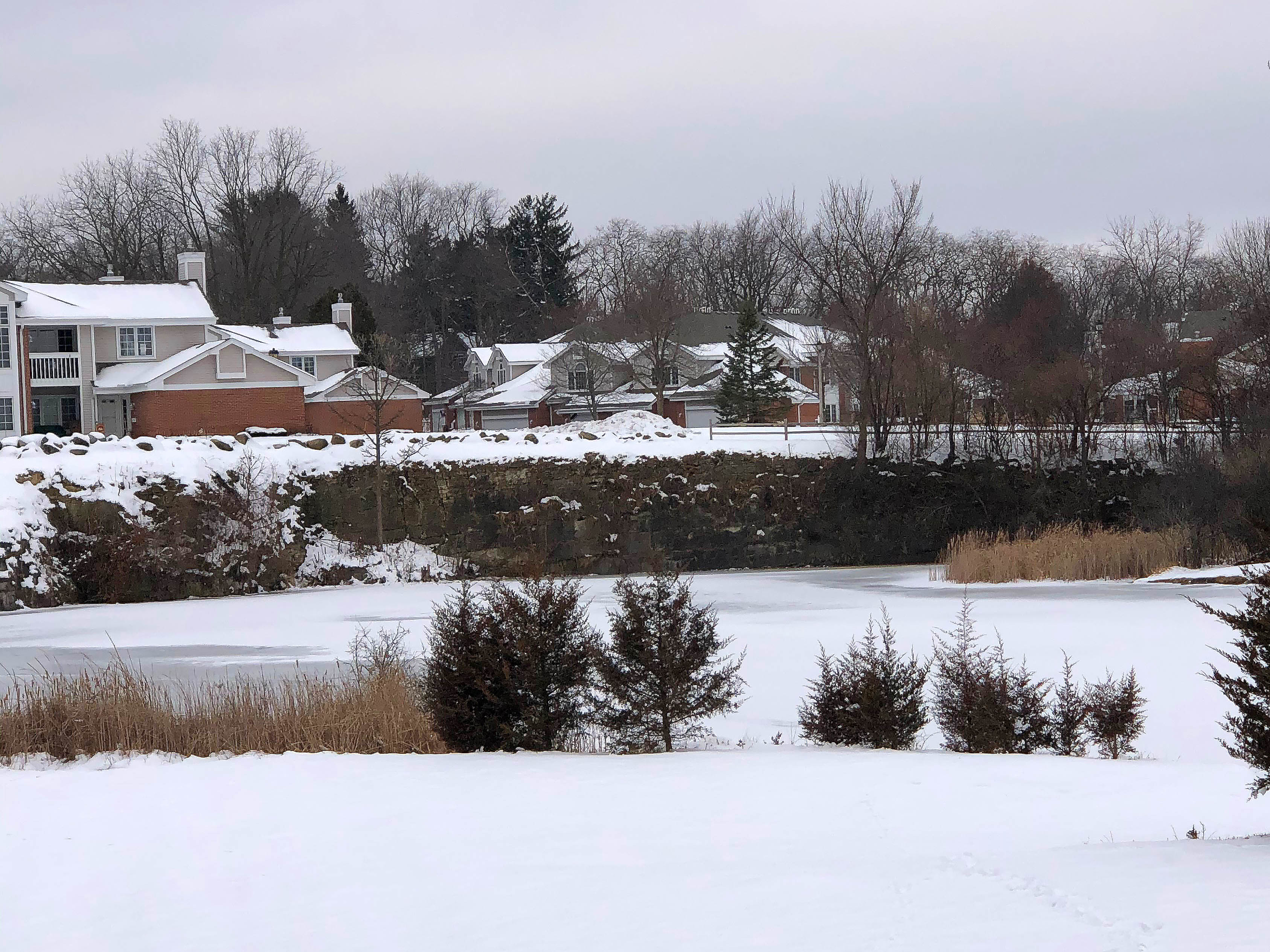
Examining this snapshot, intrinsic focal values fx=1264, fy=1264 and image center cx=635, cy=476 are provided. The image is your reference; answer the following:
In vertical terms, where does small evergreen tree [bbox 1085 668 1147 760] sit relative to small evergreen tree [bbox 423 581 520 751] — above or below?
below

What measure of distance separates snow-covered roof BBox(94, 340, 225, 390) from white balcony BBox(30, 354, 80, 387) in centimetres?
86

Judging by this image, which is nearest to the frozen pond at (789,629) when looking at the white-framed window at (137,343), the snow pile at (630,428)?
the snow pile at (630,428)

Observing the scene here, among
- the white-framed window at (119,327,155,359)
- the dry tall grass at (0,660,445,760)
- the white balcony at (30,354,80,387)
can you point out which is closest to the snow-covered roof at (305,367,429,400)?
the white-framed window at (119,327,155,359)

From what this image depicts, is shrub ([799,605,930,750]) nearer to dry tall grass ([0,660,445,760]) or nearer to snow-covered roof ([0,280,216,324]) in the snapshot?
dry tall grass ([0,660,445,760])

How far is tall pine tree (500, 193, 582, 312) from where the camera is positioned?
260 ft

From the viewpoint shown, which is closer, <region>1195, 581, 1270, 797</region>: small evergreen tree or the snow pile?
<region>1195, 581, 1270, 797</region>: small evergreen tree

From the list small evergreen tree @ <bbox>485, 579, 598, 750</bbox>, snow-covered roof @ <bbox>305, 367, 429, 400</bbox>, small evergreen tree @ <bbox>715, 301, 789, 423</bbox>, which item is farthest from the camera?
small evergreen tree @ <bbox>715, 301, 789, 423</bbox>

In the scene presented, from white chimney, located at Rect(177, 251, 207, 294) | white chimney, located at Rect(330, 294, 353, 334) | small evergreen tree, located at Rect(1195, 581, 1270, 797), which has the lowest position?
small evergreen tree, located at Rect(1195, 581, 1270, 797)

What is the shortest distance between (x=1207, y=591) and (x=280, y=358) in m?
38.6

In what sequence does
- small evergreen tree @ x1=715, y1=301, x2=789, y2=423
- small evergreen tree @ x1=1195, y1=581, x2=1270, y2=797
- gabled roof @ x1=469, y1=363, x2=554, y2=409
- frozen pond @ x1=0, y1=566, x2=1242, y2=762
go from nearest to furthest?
small evergreen tree @ x1=1195, y1=581, x2=1270, y2=797 < frozen pond @ x1=0, y1=566, x2=1242, y2=762 < small evergreen tree @ x1=715, y1=301, x2=789, y2=423 < gabled roof @ x1=469, y1=363, x2=554, y2=409

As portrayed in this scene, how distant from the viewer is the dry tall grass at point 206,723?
33.4 feet

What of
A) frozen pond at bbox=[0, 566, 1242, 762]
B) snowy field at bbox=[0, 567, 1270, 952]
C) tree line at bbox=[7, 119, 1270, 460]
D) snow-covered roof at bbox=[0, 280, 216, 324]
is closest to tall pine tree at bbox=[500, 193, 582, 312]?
tree line at bbox=[7, 119, 1270, 460]

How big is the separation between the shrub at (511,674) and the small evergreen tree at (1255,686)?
498 centimetres

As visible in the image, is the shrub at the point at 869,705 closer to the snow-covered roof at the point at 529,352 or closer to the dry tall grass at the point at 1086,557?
the dry tall grass at the point at 1086,557
